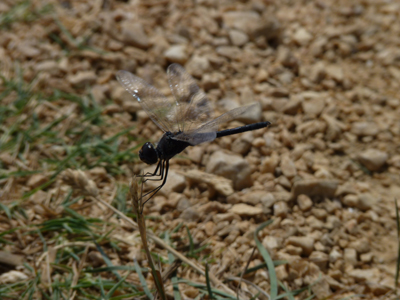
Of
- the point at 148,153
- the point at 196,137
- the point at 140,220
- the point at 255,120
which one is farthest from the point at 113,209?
the point at 255,120

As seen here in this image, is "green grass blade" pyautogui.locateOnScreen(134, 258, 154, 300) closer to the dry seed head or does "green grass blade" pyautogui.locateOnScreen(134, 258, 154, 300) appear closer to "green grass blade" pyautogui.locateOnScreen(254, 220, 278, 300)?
the dry seed head

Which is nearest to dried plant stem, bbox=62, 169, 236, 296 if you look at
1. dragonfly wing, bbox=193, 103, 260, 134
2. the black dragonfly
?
the black dragonfly

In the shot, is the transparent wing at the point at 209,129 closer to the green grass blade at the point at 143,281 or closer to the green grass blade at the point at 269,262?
the green grass blade at the point at 269,262

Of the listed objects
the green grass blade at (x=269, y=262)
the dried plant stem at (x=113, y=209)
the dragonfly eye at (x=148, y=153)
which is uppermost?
the dragonfly eye at (x=148, y=153)

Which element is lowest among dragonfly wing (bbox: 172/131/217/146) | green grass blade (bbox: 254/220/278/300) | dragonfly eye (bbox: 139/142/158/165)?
green grass blade (bbox: 254/220/278/300)

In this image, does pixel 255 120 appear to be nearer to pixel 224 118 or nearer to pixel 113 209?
pixel 224 118

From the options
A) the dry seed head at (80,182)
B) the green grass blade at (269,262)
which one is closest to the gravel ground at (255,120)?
the green grass blade at (269,262)

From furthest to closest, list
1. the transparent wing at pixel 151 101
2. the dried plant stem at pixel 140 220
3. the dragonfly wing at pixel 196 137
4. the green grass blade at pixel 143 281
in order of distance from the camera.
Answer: the transparent wing at pixel 151 101
the dragonfly wing at pixel 196 137
the green grass blade at pixel 143 281
the dried plant stem at pixel 140 220
